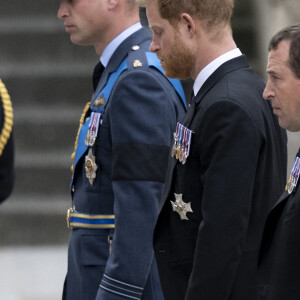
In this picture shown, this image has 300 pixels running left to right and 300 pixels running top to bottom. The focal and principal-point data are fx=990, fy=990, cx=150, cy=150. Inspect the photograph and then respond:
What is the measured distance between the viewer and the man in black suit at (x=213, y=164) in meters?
2.71

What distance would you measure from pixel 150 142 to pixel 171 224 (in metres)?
0.47

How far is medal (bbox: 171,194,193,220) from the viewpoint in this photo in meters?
2.83

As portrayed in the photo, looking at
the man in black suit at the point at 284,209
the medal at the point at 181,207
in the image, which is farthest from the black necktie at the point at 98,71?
the man in black suit at the point at 284,209

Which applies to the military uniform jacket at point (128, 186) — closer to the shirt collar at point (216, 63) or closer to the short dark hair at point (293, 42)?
the shirt collar at point (216, 63)

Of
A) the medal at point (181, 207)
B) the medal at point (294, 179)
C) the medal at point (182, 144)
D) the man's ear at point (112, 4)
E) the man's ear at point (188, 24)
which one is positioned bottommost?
the medal at point (181, 207)

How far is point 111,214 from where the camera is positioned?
3.41m

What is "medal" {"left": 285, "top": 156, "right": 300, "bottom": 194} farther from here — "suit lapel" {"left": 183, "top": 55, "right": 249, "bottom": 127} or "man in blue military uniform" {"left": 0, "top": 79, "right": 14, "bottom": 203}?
"man in blue military uniform" {"left": 0, "top": 79, "right": 14, "bottom": 203}

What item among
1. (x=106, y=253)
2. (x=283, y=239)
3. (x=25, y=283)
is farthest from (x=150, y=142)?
(x=25, y=283)

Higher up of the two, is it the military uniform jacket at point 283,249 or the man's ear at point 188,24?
the man's ear at point 188,24

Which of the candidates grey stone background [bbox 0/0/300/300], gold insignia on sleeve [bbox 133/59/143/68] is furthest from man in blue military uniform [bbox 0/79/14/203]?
grey stone background [bbox 0/0/300/300]

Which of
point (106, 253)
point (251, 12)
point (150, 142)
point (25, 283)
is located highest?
point (251, 12)

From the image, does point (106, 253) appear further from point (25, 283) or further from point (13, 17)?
point (13, 17)

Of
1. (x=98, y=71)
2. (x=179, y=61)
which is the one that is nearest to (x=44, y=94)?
(x=98, y=71)

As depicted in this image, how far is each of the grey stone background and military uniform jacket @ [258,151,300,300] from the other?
547cm
